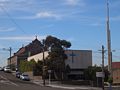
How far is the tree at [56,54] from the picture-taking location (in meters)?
92.7

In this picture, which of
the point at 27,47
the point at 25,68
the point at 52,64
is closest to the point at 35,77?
the point at 52,64

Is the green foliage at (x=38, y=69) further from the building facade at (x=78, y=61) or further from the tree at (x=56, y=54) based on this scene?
the building facade at (x=78, y=61)

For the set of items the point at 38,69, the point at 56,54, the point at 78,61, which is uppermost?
the point at 56,54

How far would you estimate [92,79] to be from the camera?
314 ft

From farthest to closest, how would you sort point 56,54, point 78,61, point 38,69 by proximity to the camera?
point 78,61
point 38,69
point 56,54

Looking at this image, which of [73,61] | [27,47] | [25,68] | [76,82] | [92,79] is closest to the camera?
[76,82]

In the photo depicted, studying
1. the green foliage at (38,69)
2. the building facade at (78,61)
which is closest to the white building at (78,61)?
the building facade at (78,61)

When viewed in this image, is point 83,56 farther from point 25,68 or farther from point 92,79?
point 25,68

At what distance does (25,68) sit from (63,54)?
89.3ft

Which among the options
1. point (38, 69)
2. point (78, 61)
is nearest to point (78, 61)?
point (78, 61)

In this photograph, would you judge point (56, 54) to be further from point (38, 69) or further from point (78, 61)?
point (78, 61)

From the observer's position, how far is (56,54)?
93.3m

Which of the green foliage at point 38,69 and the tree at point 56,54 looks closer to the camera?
the tree at point 56,54

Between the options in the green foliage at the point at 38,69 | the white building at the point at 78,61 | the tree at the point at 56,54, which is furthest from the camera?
the white building at the point at 78,61
